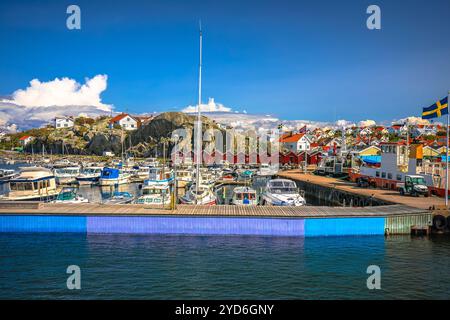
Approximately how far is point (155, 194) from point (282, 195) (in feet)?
48.2

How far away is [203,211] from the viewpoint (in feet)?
102

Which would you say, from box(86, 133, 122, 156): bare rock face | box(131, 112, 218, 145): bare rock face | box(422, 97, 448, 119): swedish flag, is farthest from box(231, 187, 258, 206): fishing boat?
box(86, 133, 122, 156): bare rock face

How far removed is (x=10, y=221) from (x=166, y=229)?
509 inches

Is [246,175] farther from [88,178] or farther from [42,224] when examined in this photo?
[42,224]

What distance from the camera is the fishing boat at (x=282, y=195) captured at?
37.0 metres

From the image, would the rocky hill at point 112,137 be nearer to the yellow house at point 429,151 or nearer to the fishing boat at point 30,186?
the yellow house at point 429,151

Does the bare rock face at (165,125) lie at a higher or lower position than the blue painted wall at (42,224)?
higher

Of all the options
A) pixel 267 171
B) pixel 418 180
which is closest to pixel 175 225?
pixel 418 180

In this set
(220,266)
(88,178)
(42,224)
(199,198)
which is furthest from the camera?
(88,178)

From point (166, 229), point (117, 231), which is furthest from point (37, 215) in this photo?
point (166, 229)

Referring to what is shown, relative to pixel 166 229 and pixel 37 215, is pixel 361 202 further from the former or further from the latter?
pixel 37 215

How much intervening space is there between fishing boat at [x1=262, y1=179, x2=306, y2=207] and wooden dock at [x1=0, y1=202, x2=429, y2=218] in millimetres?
3584

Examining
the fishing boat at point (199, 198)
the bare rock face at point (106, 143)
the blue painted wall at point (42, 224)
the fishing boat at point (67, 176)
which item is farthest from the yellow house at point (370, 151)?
the bare rock face at point (106, 143)

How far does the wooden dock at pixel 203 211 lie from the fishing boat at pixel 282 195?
3584 millimetres
